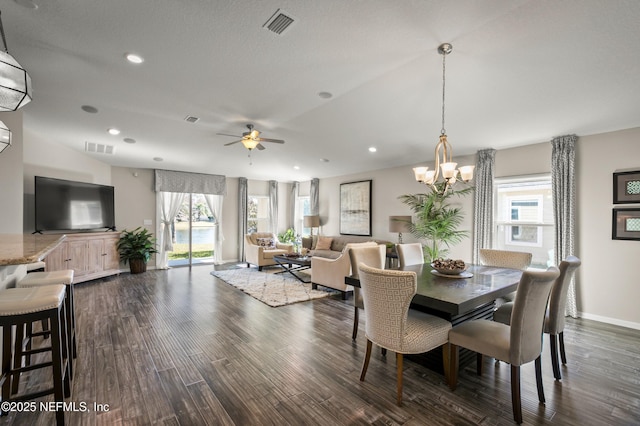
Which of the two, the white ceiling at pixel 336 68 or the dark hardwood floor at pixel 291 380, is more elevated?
the white ceiling at pixel 336 68

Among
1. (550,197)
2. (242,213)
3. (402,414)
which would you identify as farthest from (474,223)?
(242,213)

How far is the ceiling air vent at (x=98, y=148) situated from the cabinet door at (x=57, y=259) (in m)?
1.93

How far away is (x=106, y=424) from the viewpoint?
185 centimetres

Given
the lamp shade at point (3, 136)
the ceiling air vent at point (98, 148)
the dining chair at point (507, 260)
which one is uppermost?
the ceiling air vent at point (98, 148)

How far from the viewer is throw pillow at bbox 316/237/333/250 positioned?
762cm

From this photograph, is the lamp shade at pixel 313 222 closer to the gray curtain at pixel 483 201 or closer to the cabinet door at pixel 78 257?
the gray curtain at pixel 483 201

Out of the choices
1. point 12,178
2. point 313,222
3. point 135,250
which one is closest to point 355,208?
point 313,222

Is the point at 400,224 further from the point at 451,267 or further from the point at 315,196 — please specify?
the point at 315,196

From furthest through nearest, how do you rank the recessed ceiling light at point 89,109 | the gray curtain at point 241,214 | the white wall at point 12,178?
the gray curtain at point 241,214, the recessed ceiling light at point 89,109, the white wall at point 12,178

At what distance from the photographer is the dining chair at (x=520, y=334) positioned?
189 cm

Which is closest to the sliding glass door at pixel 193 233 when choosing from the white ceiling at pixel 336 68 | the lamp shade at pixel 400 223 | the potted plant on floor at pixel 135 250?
the potted plant on floor at pixel 135 250

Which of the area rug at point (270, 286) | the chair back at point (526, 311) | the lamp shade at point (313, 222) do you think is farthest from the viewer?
the lamp shade at point (313, 222)

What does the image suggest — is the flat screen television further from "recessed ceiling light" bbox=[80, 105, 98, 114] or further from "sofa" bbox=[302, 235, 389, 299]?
"sofa" bbox=[302, 235, 389, 299]

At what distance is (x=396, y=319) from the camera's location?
2.07 m
